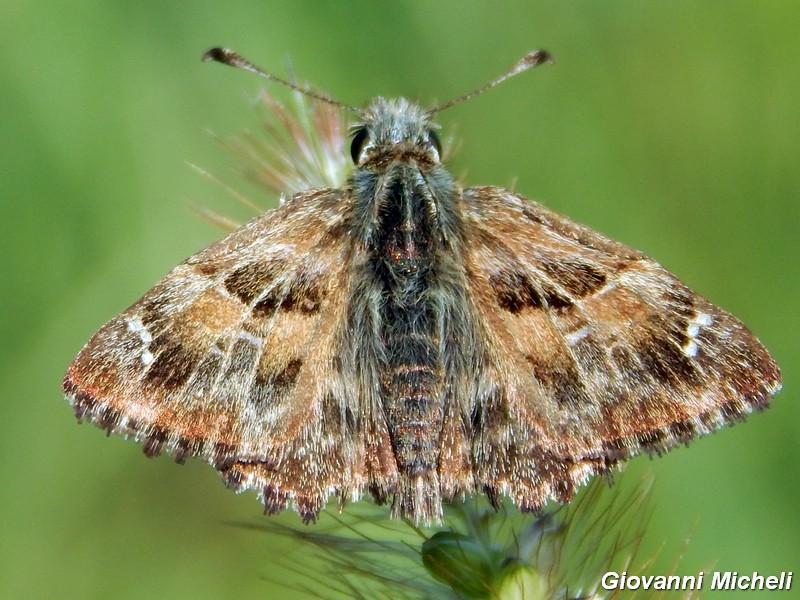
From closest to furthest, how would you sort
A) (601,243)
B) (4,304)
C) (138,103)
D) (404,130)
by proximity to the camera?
(601,243) → (404,130) → (4,304) → (138,103)

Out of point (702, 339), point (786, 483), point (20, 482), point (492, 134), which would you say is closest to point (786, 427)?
point (786, 483)

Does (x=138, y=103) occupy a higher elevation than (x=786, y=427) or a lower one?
higher

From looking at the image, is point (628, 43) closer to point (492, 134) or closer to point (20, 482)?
point (492, 134)

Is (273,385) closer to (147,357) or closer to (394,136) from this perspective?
(147,357)

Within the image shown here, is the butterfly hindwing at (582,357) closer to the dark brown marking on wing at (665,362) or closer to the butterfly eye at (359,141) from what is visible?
the dark brown marking on wing at (665,362)

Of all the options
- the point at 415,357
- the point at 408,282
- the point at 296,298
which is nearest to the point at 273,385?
the point at 296,298

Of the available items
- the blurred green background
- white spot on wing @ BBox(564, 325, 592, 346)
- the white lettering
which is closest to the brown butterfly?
white spot on wing @ BBox(564, 325, 592, 346)
